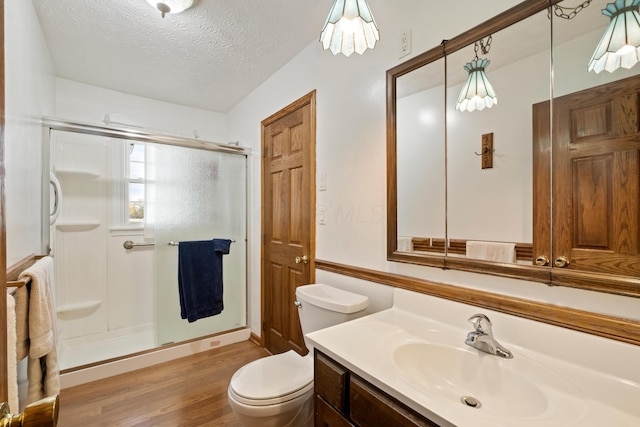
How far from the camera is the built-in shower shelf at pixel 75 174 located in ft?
8.03

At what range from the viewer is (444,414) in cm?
64

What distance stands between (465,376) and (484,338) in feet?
0.45

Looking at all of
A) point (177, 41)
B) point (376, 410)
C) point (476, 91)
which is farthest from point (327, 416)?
point (177, 41)

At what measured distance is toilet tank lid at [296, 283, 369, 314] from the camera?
1392 mm

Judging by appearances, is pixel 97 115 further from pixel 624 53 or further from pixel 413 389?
pixel 624 53

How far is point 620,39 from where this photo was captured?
0.77 m

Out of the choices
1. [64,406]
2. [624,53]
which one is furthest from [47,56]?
[624,53]

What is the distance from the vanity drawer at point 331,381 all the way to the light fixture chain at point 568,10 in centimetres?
128

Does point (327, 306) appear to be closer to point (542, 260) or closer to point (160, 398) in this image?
point (542, 260)

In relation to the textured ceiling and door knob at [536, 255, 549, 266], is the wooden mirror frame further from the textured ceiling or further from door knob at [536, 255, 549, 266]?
the textured ceiling

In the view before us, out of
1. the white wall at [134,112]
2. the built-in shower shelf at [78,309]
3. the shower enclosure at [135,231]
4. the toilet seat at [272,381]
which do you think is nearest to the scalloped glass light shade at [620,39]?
the toilet seat at [272,381]

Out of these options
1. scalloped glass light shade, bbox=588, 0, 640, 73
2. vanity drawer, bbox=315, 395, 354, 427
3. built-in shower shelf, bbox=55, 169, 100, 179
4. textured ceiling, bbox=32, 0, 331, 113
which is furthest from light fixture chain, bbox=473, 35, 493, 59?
built-in shower shelf, bbox=55, 169, 100, 179

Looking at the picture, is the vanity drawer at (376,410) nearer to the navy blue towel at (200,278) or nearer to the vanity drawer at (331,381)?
the vanity drawer at (331,381)

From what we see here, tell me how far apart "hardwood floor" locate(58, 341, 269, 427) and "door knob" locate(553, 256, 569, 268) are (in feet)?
5.93
